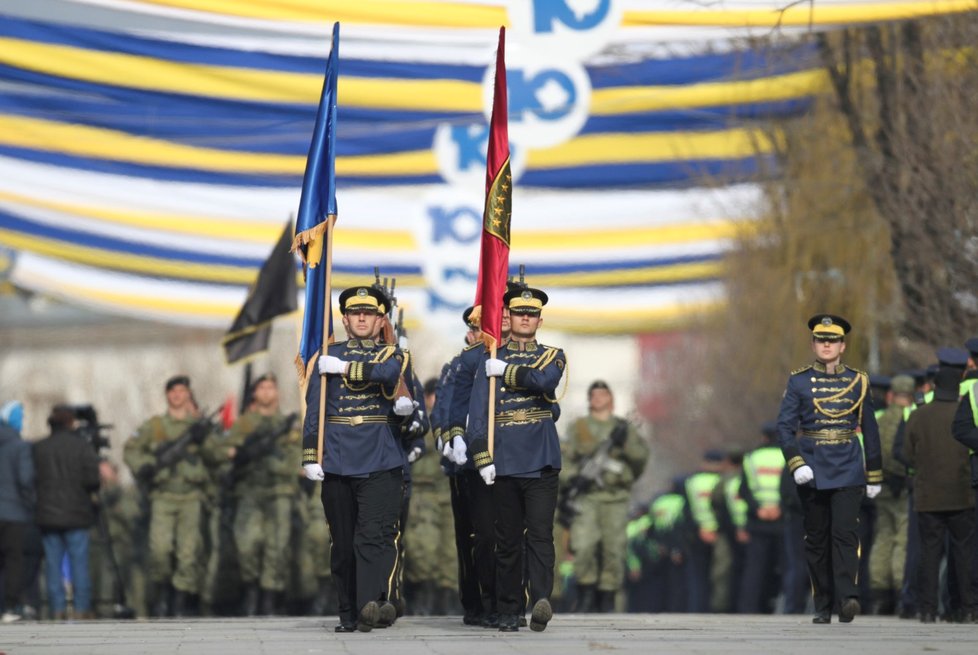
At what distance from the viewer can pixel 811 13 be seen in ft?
71.9

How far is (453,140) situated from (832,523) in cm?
1521

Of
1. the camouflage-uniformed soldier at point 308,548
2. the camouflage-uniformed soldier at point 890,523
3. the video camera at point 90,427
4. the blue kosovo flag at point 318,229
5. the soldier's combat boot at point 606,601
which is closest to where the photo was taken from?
the blue kosovo flag at point 318,229

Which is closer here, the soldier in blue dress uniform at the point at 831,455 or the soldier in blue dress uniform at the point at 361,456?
the soldier in blue dress uniform at the point at 361,456

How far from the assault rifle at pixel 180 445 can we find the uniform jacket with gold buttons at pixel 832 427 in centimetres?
663

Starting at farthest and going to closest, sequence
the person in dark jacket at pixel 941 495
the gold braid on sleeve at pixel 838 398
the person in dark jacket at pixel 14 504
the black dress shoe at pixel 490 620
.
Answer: the person in dark jacket at pixel 14 504 → the person in dark jacket at pixel 941 495 → the gold braid on sleeve at pixel 838 398 → the black dress shoe at pixel 490 620

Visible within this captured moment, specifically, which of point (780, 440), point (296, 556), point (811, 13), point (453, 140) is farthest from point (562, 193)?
point (780, 440)

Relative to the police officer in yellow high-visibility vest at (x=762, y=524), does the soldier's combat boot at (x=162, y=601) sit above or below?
below

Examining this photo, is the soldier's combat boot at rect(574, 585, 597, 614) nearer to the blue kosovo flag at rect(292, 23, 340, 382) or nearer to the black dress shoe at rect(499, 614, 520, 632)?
the blue kosovo flag at rect(292, 23, 340, 382)

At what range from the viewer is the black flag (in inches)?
847

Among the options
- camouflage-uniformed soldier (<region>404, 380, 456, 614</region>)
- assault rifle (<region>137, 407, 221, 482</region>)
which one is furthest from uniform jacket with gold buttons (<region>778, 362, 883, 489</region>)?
assault rifle (<region>137, 407, 221, 482</region>)

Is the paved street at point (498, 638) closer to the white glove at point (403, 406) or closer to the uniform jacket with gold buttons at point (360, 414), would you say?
the uniform jacket with gold buttons at point (360, 414)

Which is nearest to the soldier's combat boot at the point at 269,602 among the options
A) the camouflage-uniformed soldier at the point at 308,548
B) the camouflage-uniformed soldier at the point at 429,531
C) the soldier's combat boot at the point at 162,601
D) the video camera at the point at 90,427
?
the camouflage-uniformed soldier at the point at 308,548

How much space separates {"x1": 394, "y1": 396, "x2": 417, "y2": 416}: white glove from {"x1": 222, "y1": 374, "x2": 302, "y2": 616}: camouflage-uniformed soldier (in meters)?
6.21

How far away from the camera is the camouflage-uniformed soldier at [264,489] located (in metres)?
19.4
